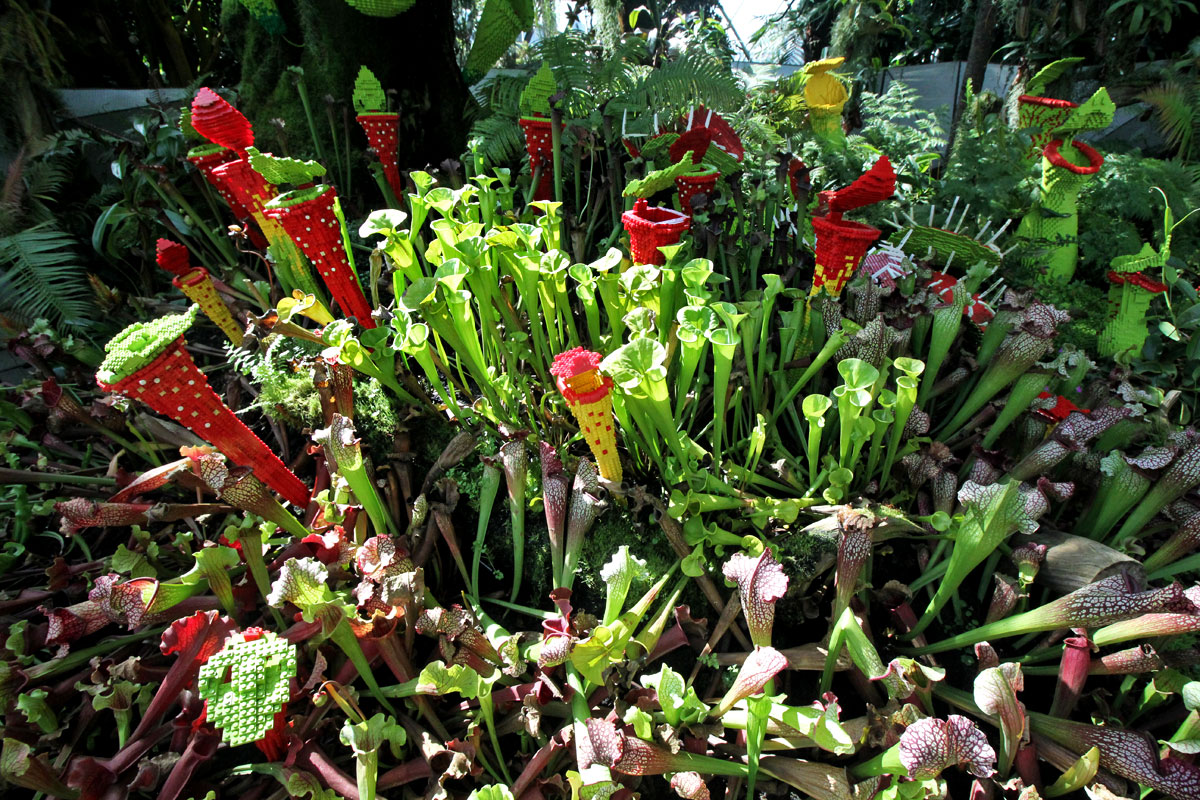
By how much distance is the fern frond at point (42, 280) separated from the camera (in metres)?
2.34

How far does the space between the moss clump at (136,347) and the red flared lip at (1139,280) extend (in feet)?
8.52

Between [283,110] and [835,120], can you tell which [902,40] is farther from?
[283,110]

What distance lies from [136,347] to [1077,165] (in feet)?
9.87

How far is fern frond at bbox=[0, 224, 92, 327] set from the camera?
92.0 inches

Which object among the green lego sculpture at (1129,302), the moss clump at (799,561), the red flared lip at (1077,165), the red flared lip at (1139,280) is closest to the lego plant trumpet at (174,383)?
the moss clump at (799,561)

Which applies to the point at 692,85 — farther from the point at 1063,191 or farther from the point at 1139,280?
the point at 1139,280

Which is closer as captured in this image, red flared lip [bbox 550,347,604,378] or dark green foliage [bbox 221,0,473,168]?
red flared lip [bbox 550,347,604,378]

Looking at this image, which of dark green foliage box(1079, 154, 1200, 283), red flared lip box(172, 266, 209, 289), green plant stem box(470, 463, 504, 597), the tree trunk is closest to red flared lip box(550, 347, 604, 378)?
green plant stem box(470, 463, 504, 597)

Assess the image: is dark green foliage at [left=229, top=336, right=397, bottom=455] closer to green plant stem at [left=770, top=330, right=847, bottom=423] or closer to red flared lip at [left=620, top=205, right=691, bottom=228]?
red flared lip at [left=620, top=205, right=691, bottom=228]

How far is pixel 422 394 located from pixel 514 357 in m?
0.26

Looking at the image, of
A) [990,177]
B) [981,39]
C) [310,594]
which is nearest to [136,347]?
[310,594]

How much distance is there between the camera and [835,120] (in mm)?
3156

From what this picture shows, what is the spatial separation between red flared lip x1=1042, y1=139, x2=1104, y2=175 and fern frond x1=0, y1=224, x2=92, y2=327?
3.58 meters

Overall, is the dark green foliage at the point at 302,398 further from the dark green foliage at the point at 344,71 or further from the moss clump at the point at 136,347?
the dark green foliage at the point at 344,71
